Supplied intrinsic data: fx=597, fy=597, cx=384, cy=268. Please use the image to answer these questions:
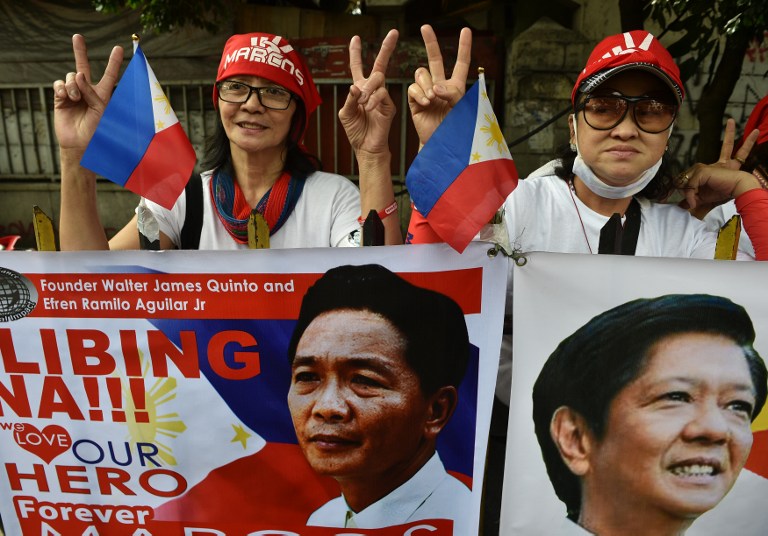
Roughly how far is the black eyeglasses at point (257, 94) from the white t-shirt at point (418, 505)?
1.33 meters

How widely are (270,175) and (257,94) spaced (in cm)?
30

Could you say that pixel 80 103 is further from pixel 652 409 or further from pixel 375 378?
pixel 652 409

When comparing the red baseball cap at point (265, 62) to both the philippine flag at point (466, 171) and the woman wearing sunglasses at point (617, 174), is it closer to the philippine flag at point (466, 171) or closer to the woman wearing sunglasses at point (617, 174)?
the woman wearing sunglasses at point (617, 174)

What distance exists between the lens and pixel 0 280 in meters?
1.76

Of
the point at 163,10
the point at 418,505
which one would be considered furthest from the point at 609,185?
the point at 163,10

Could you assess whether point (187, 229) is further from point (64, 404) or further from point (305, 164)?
point (64, 404)

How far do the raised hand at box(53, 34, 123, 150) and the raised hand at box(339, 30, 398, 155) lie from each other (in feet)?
2.29

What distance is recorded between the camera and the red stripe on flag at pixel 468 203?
1566mm

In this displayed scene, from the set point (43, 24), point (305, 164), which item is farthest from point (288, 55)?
point (43, 24)

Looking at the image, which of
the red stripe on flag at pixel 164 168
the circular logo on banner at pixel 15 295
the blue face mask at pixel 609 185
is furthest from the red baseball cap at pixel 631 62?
the circular logo on banner at pixel 15 295

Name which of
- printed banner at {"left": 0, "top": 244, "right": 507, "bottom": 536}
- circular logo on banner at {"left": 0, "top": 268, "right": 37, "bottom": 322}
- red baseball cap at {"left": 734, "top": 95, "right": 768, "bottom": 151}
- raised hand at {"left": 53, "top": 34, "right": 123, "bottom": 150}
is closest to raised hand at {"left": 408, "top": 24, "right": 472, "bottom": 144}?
printed banner at {"left": 0, "top": 244, "right": 507, "bottom": 536}

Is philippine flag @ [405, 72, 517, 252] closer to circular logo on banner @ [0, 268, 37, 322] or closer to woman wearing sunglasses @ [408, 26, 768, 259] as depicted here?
woman wearing sunglasses @ [408, 26, 768, 259]

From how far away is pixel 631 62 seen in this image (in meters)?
1.83

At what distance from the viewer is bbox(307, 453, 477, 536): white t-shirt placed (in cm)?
178
